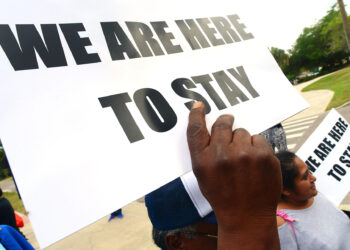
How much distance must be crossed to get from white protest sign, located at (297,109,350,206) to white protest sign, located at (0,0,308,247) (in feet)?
3.82

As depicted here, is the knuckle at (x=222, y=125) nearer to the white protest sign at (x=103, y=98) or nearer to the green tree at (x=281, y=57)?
the white protest sign at (x=103, y=98)

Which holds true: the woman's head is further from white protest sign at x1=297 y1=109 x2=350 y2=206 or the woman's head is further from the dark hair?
white protest sign at x1=297 y1=109 x2=350 y2=206

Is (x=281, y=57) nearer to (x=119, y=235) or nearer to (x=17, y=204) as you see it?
(x=17, y=204)

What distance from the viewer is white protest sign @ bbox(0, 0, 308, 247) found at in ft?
1.97

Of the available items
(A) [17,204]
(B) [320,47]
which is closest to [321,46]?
(B) [320,47]

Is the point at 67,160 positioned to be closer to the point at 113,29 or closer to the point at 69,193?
the point at 69,193

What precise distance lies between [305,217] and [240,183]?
3.99 feet

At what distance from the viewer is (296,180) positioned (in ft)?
5.65

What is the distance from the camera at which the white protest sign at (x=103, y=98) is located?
0.60m

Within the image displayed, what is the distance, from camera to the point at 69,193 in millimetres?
609

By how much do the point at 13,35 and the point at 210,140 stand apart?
23.2 inches

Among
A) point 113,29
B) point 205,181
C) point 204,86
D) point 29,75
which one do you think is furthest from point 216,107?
point 29,75

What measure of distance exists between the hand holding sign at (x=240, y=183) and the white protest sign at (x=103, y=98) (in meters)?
0.13

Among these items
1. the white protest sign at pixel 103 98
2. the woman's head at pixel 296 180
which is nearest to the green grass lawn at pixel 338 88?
the woman's head at pixel 296 180
